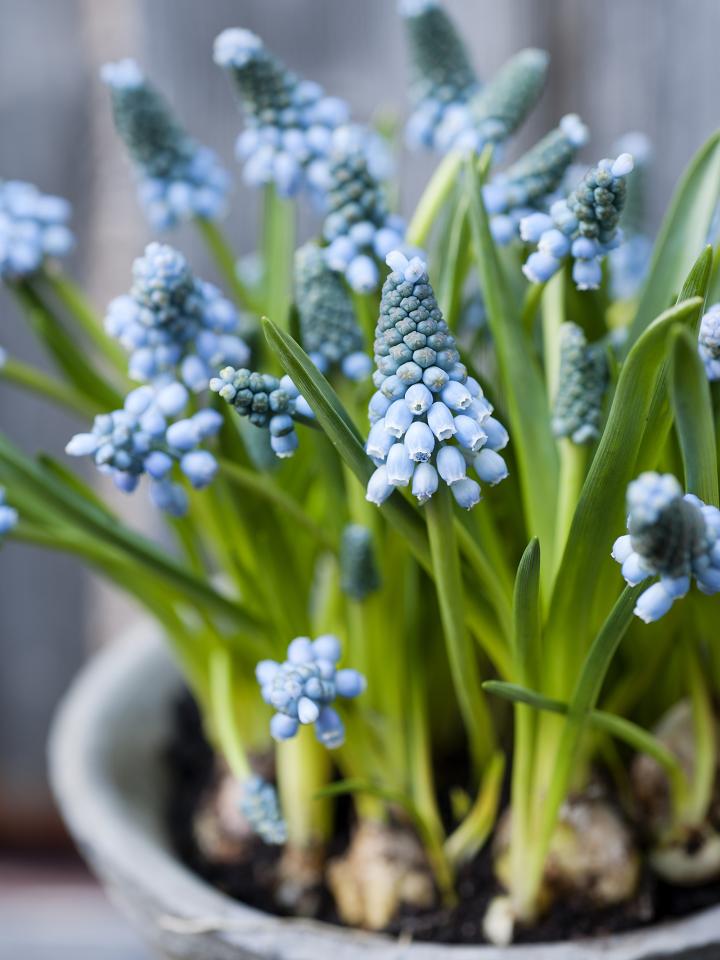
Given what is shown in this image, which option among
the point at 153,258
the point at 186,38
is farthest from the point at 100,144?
the point at 153,258

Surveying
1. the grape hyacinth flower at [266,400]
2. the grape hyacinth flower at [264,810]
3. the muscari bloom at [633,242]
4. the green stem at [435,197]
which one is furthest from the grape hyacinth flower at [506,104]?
the grape hyacinth flower at [264,810]

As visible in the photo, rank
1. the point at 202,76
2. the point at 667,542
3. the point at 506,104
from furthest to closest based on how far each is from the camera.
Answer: the point at 202,76, the point at 506,104, the point at 667,542

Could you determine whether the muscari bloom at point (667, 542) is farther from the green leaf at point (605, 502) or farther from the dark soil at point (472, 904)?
the dark soil at point (472, 904)

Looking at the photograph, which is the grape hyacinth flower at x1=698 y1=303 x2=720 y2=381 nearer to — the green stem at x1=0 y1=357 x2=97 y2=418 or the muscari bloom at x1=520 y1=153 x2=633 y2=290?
the muscari bloom at x1=520 y1=153 x2=633 y2=290

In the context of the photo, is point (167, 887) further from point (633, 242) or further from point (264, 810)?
point (633, 242)

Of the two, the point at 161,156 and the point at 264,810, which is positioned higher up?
the point at 161,156

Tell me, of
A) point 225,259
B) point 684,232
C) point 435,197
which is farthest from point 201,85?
point 684,232
